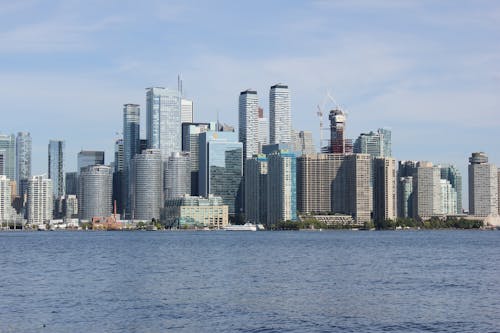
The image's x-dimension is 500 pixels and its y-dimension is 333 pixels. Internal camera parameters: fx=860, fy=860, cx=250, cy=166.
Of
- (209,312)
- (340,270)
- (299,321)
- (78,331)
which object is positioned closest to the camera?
(78,331)

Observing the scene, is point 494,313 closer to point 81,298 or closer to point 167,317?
point 167,317

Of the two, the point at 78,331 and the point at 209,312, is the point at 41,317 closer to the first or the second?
the point at 78,331

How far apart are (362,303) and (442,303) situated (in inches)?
244

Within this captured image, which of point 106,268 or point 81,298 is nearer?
point 81,298

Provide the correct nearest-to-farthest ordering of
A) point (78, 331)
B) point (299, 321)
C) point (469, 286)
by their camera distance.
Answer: point (78, 331)
point (299, 321)
point (469, 286)

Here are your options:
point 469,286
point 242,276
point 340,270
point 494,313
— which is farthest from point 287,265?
point 494,313

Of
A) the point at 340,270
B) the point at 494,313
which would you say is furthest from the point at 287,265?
the point at 494,313

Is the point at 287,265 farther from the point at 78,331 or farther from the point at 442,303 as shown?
the point at 78,331

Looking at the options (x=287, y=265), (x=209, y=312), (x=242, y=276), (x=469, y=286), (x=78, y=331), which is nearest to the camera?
(x=78, y=331)

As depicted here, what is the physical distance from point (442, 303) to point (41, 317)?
2997cm

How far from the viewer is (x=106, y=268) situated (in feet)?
336

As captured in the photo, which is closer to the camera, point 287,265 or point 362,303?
point 362,303

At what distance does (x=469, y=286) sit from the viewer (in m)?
78.8

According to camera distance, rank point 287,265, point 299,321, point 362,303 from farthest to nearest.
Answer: point 287,265
point 362,303
point 299,321
